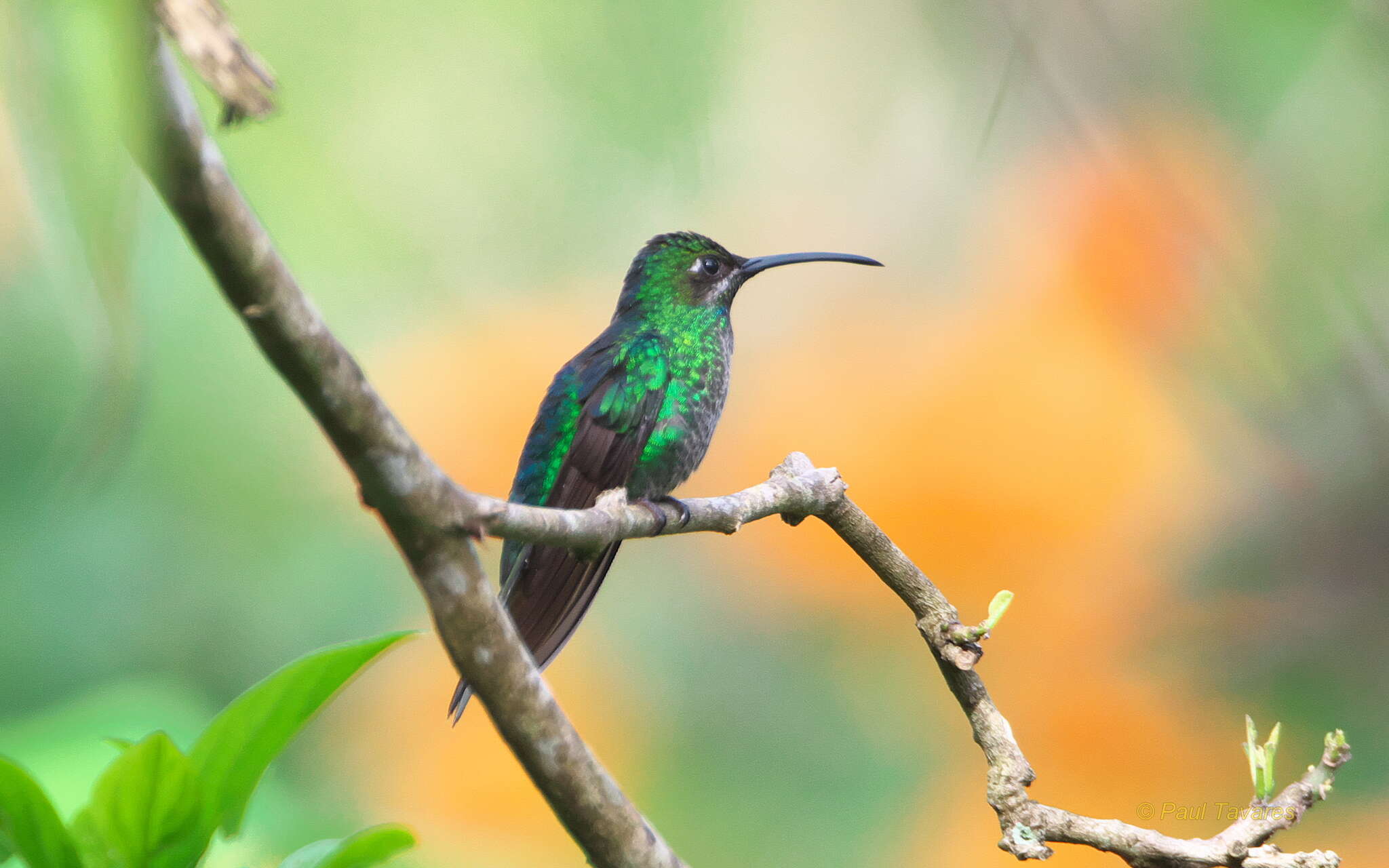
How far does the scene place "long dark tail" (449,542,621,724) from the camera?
3.63 feet

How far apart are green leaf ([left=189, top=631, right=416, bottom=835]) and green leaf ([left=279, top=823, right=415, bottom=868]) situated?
0.06 meters

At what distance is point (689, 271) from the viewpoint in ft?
4.92

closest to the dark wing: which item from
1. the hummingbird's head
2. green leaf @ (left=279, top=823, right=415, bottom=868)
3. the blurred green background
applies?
the hummingbird's head

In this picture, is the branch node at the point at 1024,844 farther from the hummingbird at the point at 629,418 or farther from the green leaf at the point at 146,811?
the green leaf at the point at 146,811

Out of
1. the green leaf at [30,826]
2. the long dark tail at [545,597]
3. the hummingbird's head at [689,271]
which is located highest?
the hummingbird's head at [689,271]

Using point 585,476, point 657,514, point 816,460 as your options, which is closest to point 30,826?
point 657,514

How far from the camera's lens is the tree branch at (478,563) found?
36cm

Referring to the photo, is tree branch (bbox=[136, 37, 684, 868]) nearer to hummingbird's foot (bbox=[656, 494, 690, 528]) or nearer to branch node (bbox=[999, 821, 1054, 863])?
branch node (bbox=[999, 821, 1054, 863])

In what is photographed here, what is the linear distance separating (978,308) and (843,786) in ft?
3.88

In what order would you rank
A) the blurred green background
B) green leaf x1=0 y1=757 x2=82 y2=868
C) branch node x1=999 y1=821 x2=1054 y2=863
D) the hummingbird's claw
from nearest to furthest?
green leaf x1=0 y1=757 x2=82 y2=868
branch node x1=999 y1=821 x2=1054 y2=863
the hummingbird's claw
the blurred green background

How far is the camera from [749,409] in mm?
2463

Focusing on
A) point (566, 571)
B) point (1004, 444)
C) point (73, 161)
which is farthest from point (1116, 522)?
point (73, 161)

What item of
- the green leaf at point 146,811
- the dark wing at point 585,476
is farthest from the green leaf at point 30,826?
the dark wing at point 585,476

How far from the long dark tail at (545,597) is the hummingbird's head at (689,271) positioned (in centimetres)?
49
